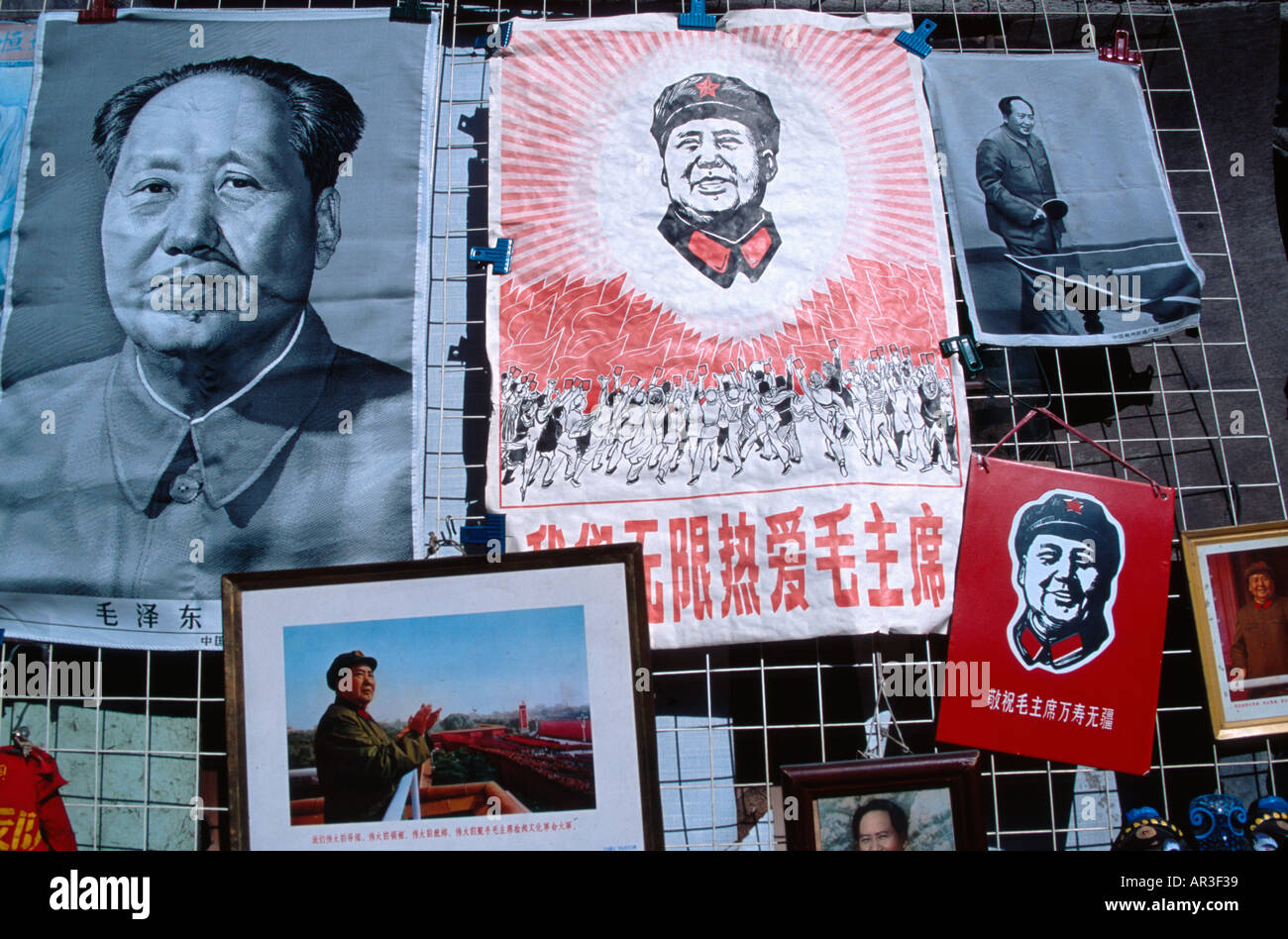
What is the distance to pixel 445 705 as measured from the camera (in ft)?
5.56

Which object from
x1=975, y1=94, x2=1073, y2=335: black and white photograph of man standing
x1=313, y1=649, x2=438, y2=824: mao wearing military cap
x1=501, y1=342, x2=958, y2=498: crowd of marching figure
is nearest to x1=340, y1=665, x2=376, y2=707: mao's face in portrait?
x1=313, y1=649, x2=438, y2=824: mao wearing military cap

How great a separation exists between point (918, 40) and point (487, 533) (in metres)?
1.53

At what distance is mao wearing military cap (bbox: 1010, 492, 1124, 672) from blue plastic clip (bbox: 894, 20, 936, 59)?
1095 mm

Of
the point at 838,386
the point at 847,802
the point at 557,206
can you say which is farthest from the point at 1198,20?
the point at 847,802

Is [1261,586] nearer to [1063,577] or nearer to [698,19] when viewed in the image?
[1063,577]

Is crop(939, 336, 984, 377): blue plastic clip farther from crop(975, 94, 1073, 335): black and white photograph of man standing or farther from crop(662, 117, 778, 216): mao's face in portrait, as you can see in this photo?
crop(662, 117, 778, 216): mao's face in portrait

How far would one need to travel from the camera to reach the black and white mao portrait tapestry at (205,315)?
1.83m

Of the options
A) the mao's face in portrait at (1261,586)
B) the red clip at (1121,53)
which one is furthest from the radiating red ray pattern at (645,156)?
the mao's face in portrait at (1261,586)

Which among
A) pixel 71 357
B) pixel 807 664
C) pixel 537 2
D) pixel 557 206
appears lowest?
pixel 807 664

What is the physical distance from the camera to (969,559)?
1.83 m

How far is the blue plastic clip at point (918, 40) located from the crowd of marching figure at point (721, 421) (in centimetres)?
80

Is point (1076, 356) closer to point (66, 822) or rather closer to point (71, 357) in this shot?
point (71, 357)

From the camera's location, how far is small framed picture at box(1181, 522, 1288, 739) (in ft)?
6.03

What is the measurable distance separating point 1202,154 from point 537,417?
1.76m
